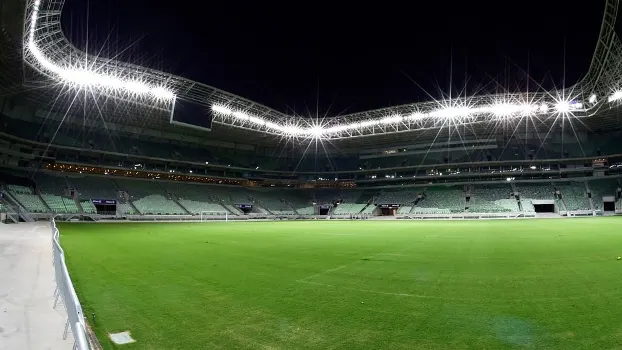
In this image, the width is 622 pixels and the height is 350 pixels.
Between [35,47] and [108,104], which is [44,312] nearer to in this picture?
[35,47]

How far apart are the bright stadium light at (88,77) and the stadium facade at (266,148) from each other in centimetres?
15

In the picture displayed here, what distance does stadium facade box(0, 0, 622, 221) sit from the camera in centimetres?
3947

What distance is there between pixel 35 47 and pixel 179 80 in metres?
14.2

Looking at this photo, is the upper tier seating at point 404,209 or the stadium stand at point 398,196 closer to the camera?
the upper tier seating at point 404,209

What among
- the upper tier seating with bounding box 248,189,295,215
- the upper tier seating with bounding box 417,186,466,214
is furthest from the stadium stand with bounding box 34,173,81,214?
the upper tier seating with bounding box 417,186,466,214

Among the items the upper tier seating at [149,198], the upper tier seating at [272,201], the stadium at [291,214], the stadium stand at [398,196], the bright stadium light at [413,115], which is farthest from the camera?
the upper tier seating at [272,201]

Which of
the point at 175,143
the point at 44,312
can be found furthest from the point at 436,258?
the point at 175,143

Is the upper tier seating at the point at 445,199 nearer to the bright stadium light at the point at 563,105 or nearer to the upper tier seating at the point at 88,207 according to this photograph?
the bright stadium light at the point at 563,105

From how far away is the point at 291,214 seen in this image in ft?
242

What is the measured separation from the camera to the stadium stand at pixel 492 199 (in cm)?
6078

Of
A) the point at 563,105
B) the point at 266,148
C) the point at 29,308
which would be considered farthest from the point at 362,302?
the point at 266,148

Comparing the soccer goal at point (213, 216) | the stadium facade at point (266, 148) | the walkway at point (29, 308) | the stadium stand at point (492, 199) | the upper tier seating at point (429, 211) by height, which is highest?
the stadium facade at point (266, 148)

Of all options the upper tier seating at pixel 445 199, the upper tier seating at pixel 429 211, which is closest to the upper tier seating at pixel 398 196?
the upper tier seating at pixel 445 199

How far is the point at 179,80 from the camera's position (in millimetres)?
42812
